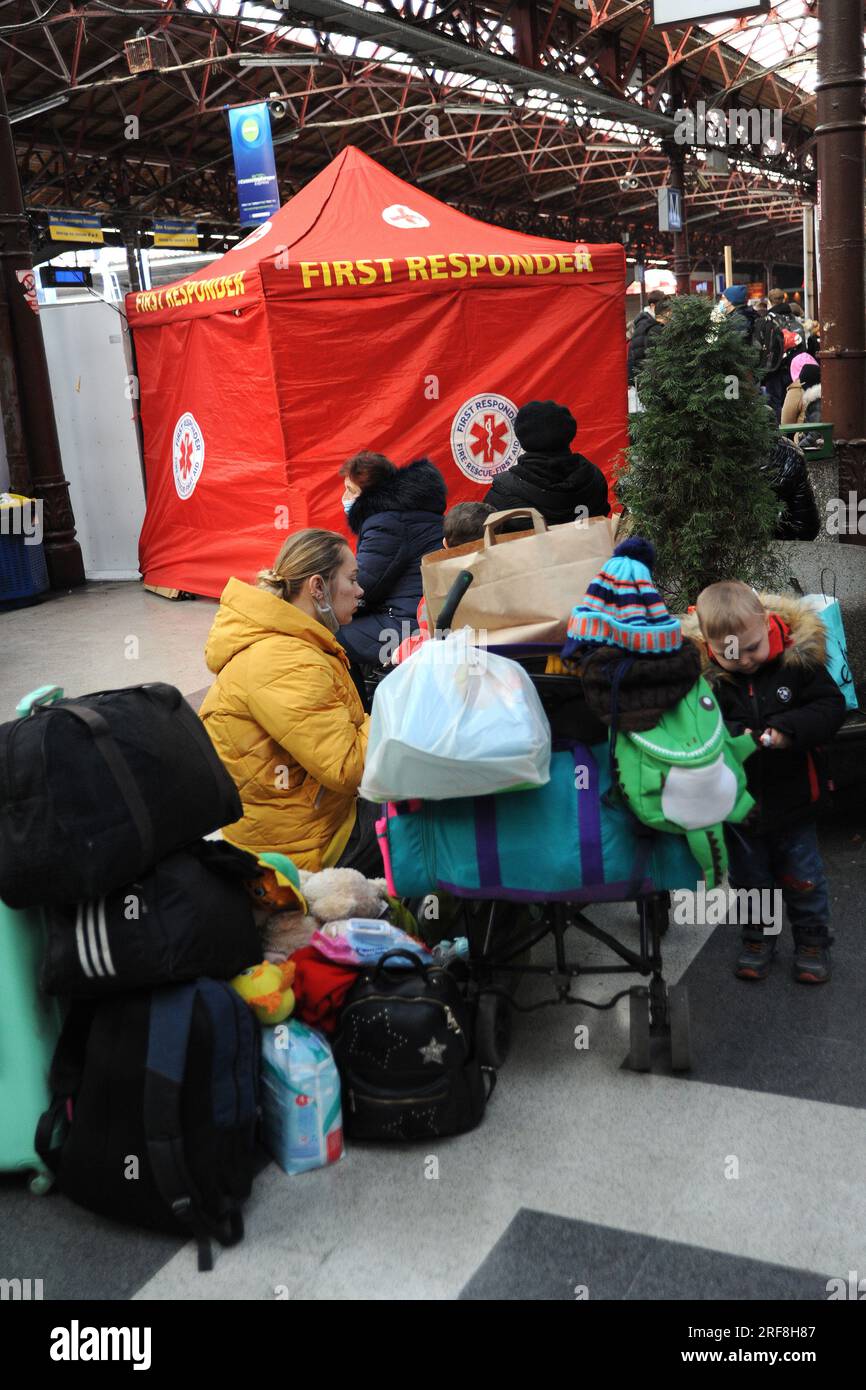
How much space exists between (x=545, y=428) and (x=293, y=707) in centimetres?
242

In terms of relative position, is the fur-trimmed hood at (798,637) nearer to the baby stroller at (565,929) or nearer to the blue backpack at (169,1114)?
the baby stroller at (565,929)

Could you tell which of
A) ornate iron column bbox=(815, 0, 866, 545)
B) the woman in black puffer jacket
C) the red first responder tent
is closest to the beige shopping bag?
the woman in black puffer jacket

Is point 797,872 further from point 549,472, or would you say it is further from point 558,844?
point 549,472

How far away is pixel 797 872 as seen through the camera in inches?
145

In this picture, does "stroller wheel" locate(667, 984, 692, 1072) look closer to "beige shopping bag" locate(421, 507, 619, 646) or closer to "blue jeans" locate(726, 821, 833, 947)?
"blue jeans" locate(726, 821, 833, 947)

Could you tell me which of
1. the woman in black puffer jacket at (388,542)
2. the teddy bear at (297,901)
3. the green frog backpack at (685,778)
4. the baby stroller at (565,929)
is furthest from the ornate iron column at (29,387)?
the green frog backpack at (685,778)

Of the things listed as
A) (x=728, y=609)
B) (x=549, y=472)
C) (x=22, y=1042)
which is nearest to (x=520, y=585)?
(x=728, y=609)

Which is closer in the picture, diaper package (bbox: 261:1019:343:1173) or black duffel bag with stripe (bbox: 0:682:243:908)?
black duffel bag with stripe (bbox: 0:682:243:908)

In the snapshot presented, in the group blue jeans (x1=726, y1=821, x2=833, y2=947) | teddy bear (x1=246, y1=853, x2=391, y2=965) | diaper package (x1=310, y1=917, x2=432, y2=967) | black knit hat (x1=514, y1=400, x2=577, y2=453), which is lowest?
blue jeans (x1=726, y1=821, x2=833, y2=947)

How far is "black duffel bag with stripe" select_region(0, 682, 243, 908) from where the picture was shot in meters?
2.58

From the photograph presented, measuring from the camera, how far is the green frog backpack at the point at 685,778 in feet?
9.13

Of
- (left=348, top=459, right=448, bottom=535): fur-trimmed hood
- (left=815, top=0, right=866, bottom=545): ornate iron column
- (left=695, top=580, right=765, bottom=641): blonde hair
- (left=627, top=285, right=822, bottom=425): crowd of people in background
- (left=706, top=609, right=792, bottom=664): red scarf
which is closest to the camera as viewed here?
(left=695, top=580, right=765, bottom=641): blonde hair

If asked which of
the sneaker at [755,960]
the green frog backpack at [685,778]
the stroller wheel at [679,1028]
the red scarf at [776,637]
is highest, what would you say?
the red scarf at [776,637]

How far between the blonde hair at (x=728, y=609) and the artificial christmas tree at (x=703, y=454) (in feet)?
4.48
